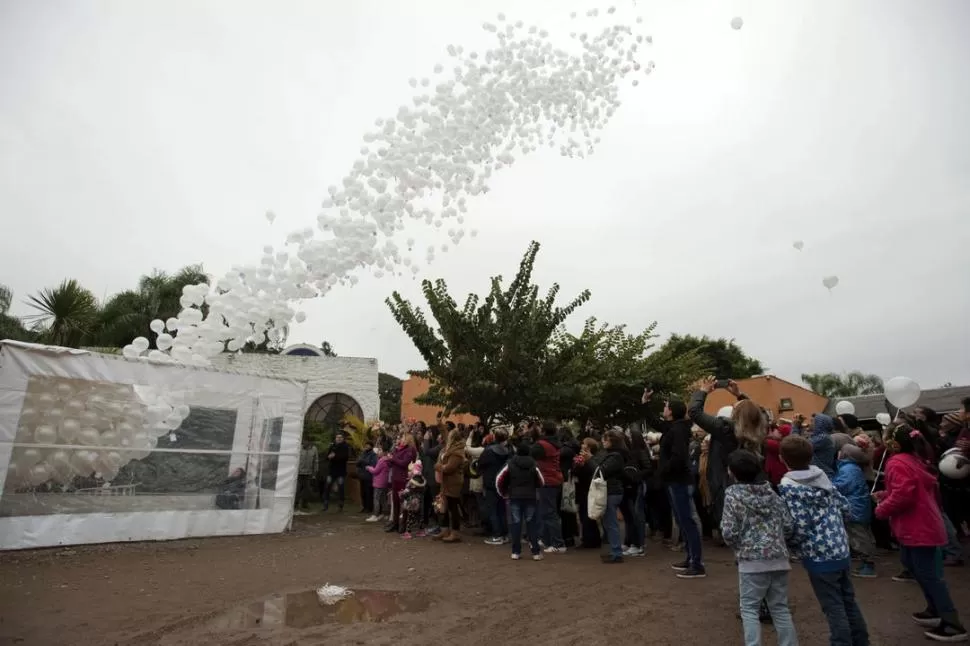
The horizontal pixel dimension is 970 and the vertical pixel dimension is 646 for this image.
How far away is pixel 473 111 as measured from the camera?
8.00 meters

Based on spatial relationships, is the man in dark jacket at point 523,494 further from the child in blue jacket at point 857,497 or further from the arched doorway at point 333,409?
the arched doorway at point 333,409

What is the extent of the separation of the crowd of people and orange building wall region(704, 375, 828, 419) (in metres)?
19.3

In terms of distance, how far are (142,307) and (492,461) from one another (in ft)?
56.6

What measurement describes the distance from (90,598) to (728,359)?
119ft

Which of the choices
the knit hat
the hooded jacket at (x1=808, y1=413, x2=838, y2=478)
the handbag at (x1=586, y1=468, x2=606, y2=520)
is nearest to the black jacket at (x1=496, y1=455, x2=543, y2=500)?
the handbag at (x1=586, y1=468, x2=606, y2=520)

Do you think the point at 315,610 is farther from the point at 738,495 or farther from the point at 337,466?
the point at 337,466

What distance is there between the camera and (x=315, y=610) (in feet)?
16.7

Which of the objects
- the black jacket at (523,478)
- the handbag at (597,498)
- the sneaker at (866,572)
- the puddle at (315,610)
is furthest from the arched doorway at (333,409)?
the sneaker at (866,572)

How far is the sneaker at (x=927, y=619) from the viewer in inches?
172

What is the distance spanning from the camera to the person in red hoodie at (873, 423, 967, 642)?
416 centimetres

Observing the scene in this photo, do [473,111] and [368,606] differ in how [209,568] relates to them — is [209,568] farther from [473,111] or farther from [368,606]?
[473,111]

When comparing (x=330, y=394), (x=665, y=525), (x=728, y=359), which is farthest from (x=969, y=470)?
(x=728, y=359)

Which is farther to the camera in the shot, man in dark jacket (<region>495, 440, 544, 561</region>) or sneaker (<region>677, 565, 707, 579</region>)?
man in dark jacket (<region>495, 440, 544, 561</region>)

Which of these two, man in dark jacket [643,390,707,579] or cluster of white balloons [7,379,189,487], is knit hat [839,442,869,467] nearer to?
man in dark jacket [643,390,707,579]
